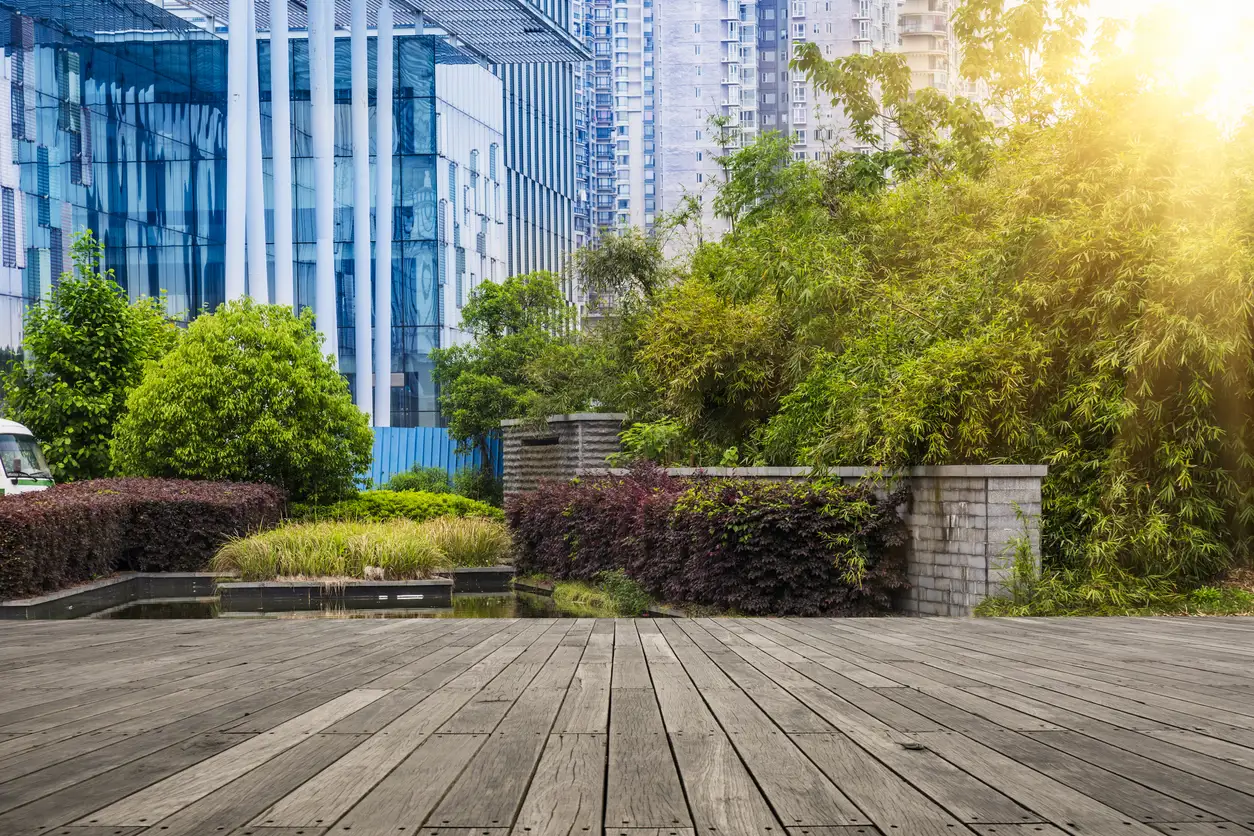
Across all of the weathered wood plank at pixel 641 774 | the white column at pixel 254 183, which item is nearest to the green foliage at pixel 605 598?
the weathered wood plank at pixel 641 774

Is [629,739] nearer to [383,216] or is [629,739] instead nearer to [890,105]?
[890,105]

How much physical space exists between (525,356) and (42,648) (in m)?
25.6

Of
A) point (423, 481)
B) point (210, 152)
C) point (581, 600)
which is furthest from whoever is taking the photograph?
point (210, 152)

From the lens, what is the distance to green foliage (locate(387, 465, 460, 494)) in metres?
28.0

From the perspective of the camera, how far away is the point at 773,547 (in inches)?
423

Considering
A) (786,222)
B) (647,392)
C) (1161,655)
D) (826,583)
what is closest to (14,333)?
(647,392)

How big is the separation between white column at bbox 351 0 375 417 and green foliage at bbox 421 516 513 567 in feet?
59.3

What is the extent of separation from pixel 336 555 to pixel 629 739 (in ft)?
35.8

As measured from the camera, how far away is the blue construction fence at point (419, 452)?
1241 inches

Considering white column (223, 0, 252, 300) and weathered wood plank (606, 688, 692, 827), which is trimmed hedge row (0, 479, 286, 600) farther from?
white column (223, 0, 252, 300)

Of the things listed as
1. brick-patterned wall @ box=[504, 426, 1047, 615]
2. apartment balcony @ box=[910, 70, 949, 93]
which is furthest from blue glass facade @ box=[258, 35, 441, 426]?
apartment balcony @ box=[910, 70, 949, 93]

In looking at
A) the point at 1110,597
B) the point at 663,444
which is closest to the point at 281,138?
the point at 663,444

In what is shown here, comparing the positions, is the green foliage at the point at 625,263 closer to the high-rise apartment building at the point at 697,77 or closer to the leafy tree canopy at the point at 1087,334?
the leafy tree canopy at the point at 1087,334

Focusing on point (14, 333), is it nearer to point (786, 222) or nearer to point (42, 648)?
point (786, 222)
